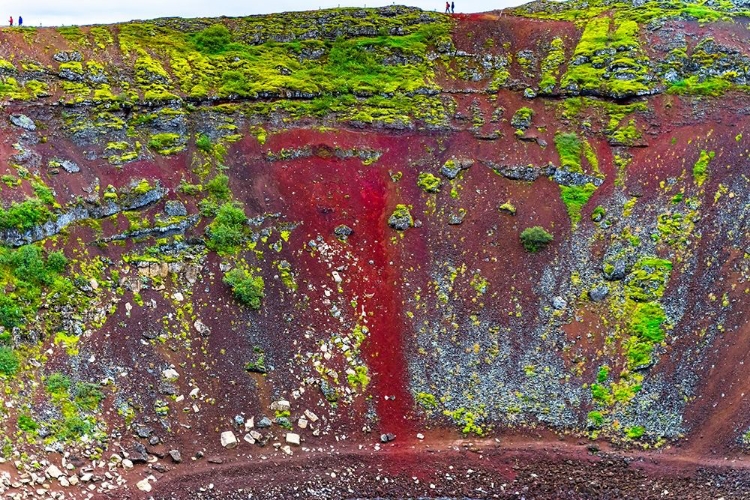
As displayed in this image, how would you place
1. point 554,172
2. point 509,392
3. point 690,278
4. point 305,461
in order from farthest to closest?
point 554,172 → point 690,278 → point 509,392 → point 305,461

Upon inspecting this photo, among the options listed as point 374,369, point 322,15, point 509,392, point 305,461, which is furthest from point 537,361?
point 322,15

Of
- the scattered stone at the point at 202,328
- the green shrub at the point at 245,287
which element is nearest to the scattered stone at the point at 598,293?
the green shrub at the point at 245,287

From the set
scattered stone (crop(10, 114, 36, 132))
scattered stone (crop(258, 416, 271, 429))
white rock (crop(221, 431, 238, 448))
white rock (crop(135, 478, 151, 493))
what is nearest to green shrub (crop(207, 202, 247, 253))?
scattered stone (crop(258, 416, 271, 429))

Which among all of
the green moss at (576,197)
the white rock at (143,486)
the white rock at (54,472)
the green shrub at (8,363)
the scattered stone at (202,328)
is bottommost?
the white rock at (143,486)

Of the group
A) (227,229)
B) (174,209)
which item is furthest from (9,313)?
(227,229)

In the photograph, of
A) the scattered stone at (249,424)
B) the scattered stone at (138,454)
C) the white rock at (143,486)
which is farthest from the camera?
the scattered stone at (249,424)

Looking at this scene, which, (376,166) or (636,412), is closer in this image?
(636,412)

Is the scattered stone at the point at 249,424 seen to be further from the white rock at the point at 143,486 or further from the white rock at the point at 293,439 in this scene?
the white rock at the point at 143,486

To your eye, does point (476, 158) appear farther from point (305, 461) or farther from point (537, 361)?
point (305, 461)
